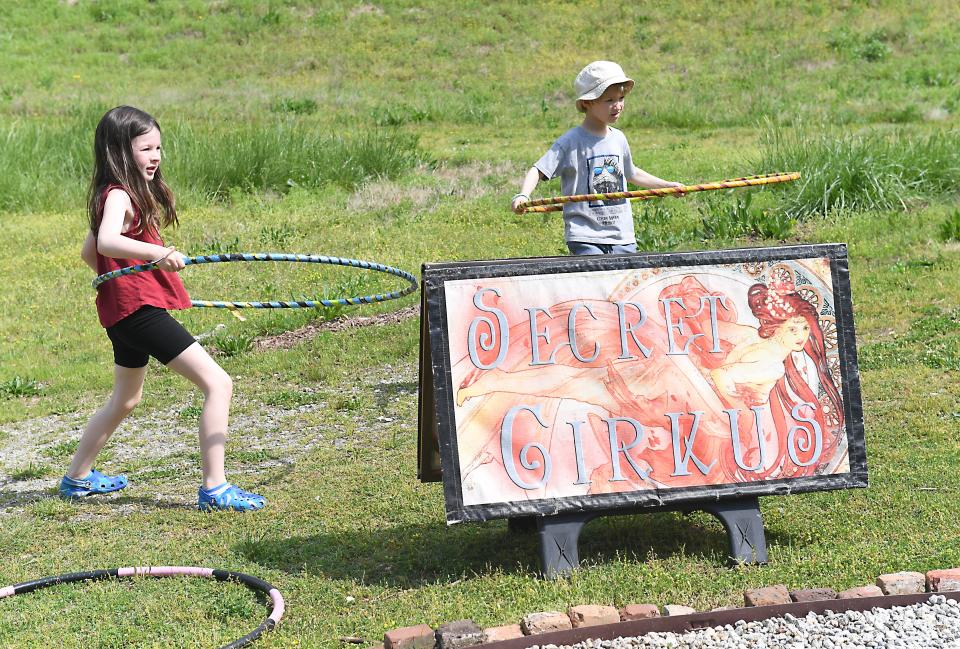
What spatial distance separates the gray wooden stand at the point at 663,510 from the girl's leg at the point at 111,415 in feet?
8.42

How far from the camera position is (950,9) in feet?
94.4

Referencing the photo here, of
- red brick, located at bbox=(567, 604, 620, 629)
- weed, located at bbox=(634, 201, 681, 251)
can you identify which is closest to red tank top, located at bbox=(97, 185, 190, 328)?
red brick, located at bbox=(567, 604, 620, 629)

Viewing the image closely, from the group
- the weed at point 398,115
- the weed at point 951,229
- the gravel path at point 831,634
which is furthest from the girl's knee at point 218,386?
the weed at point 398,115

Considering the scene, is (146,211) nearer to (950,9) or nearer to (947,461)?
(947,461)

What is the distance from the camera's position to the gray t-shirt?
6383 millimetres

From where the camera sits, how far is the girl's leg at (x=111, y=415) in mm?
6215

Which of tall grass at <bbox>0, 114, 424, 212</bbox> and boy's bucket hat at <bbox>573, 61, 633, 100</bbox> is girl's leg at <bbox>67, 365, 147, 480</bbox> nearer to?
boy's bucket hat at <bbox>573, 61, 633, 100</bbox>

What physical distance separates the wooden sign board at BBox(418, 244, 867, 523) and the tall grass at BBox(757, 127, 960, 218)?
7.67m

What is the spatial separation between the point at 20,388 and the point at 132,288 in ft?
13.0

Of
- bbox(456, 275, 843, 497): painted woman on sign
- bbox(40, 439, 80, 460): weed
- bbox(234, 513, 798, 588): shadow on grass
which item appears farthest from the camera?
bbox(40, 439, 80, 460): weed

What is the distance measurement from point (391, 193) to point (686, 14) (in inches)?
740

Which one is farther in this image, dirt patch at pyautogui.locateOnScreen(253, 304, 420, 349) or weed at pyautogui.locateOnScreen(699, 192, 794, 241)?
weed at pyautogui.locateOnScreen(699, 192, 794, 241)

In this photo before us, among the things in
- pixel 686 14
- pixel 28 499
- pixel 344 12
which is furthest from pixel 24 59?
pixel 28 499

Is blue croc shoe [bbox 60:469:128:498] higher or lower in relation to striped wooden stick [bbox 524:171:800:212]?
lower
